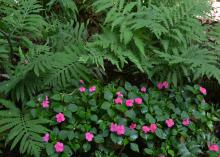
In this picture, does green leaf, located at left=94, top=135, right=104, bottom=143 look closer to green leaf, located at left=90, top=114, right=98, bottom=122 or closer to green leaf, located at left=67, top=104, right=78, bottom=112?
green leaf, located at left=90, top=114, right=98, bottom=122

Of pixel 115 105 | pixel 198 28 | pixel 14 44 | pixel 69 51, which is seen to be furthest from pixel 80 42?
pixel 198 28

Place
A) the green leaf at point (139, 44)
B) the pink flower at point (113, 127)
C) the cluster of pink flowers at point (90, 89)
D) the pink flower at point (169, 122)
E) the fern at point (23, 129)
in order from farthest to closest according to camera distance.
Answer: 1. the green leaf at point (139, 44)
2. the cluster of pink flowers at point (90, 89)
3. the pink flower at point (169, 122)
4. the pink flower at point (113, 127)
5. the fern at point (23, 129)

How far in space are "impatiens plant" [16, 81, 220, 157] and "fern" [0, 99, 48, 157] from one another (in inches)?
2.9

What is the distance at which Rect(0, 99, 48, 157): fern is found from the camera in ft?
9.17

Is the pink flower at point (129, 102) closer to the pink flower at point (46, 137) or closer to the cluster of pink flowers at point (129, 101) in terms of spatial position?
the cluster of pink flowers at point (129, 101)

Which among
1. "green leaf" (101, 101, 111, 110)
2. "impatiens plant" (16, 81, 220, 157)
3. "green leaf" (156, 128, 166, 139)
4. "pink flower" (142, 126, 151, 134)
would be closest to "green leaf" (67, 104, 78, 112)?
"impatiens plant" (16, 81, 220, 157)

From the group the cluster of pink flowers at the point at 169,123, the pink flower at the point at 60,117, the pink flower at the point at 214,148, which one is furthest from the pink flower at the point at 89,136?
the pink flower at the point at 214,148

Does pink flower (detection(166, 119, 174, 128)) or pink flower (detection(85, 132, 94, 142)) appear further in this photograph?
pink flower (detection(166, 119, 174, 128))

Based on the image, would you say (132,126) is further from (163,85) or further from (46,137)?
(46,137)

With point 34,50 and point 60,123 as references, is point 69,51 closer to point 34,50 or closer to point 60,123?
point 34,50

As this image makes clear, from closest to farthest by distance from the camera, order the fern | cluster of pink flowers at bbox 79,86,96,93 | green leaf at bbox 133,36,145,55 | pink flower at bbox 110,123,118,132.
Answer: the fern
pink flower at bbox 110,123,118,132
cluster of pink flowers at bbox 79,86,96,93
green leaf at bbox 133,36,145,55

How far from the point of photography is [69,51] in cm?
339

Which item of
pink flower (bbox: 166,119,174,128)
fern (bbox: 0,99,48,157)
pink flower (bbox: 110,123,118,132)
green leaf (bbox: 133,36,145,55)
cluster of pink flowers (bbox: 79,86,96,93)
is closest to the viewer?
fern (bbox: 0,99,48,157)

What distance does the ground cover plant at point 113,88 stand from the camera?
294 cm
